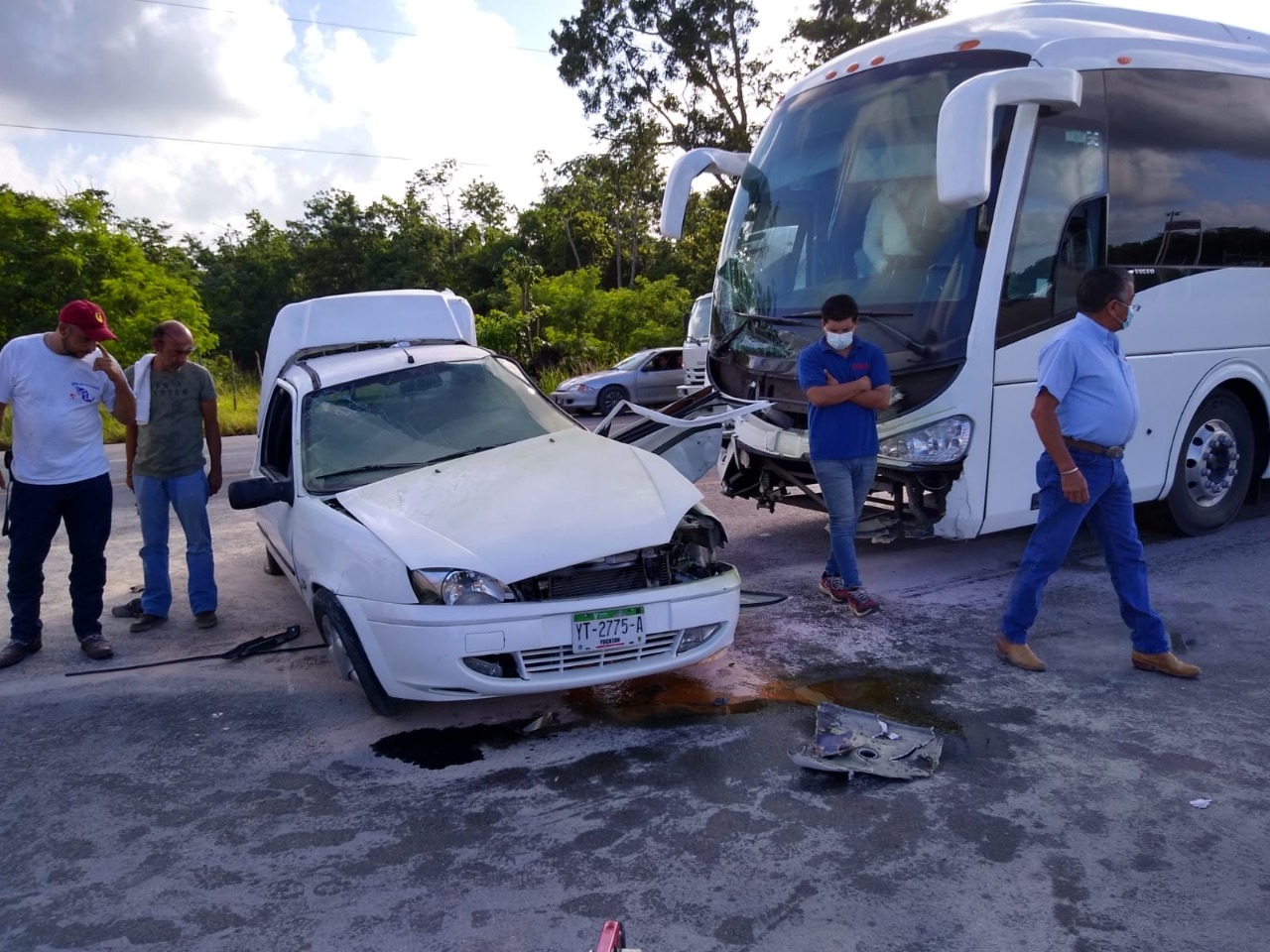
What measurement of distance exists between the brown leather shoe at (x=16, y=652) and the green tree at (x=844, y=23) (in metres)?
29.6

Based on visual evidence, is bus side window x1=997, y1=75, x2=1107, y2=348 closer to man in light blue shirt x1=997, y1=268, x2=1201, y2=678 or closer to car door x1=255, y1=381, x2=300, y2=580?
man in light blue shirt x1=997, y1=268, x2=1201, y2=678

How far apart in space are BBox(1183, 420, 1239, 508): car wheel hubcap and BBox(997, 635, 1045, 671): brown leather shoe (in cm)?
302

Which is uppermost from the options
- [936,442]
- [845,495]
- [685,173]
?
[685,173]

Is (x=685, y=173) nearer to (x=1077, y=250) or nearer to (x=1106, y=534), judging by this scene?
(x=1077, y=250)

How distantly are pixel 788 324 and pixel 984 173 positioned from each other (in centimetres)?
166

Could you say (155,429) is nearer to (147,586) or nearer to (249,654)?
(147,586)

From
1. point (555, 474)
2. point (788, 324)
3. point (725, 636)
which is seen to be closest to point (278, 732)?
point (555, 474)

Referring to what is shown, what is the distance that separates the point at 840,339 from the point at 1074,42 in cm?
252

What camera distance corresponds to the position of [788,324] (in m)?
6.60

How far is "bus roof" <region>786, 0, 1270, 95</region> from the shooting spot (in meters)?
6.14

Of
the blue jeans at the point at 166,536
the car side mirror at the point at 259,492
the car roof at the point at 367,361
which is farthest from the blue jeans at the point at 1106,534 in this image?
the blue jeans at the point at 166,536

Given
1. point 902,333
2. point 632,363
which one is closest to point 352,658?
point 902,333

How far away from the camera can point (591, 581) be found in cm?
436

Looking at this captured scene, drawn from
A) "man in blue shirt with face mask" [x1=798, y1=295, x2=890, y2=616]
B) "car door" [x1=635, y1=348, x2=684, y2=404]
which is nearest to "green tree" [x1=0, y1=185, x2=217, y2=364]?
"car door" [x1=635, y1=348, x2=684, y2=404]
